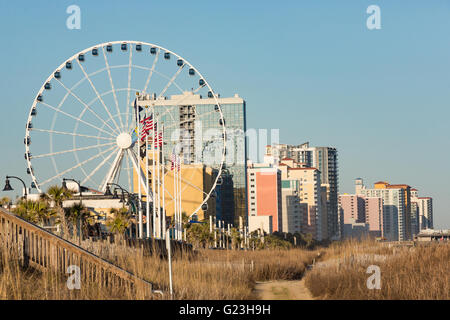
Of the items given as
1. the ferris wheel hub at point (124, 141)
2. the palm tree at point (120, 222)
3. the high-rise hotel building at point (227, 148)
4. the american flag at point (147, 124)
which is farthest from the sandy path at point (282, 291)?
the high-rise hotel building at point (227, 148)

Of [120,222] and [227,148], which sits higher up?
[227,148]

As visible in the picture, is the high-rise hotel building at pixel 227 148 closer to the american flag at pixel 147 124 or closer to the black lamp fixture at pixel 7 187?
the american flag at pixel 147 124

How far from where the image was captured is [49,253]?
17.4 meters

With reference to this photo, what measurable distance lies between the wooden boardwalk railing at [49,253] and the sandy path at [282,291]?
Result: 3720 millimetres

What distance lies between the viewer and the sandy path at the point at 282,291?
18.6 meters

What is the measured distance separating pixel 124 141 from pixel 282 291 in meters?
38.3

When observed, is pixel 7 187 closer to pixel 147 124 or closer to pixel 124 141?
pixel 147 124

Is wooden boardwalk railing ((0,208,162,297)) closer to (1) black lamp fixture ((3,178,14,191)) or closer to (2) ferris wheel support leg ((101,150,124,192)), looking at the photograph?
(1) black lamp fixture ((3,178,14,191))

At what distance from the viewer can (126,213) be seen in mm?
53094

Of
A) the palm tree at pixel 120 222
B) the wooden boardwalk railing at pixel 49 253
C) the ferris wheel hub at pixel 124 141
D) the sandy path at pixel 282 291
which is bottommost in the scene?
the palm tree at pixel 120 222

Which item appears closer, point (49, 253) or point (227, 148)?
point (49, 253)

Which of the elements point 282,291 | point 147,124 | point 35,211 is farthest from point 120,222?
point 282,291
